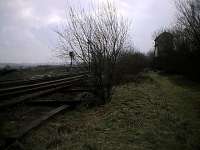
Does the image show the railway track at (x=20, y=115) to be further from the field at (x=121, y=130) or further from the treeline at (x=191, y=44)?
the treeline at (x=191, y=44)

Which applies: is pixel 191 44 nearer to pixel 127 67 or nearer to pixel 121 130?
pixel 127 67

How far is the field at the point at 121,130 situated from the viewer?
4.41m

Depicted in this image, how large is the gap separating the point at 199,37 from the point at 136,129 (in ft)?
49.7

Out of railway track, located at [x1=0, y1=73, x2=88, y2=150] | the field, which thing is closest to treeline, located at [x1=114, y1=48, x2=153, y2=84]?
the field

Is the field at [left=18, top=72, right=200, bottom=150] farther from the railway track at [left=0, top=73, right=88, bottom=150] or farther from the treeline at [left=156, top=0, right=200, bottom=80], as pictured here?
the treeline at [left=156, top=0, right=200, bottom=80]

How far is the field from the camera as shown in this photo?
441 centimetres

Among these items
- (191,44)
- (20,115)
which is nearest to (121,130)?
(20,115)

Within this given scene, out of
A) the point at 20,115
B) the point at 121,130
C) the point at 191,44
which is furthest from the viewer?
the point at 191,44

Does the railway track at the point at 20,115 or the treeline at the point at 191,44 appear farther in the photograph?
the treeline at the point at 191,44

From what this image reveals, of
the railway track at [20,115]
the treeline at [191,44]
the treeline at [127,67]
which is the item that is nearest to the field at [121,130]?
the railway track at [20,115]

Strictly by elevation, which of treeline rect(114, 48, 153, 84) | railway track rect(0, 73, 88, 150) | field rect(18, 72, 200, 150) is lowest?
field rect(18, 72, 200, 150)

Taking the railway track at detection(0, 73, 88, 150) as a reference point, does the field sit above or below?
below

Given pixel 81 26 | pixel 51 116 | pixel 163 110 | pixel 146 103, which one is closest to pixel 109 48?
pixel 81 26

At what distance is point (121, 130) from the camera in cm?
540
